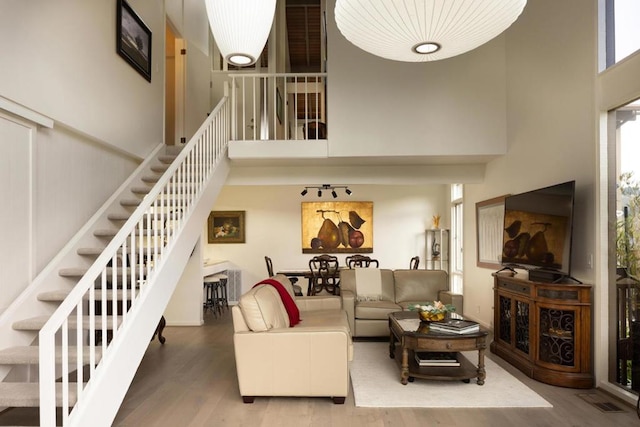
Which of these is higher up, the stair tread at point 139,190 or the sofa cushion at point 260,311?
the stair tread at point 139,190

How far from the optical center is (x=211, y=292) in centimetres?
845

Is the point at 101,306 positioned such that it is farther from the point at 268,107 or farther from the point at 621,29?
the point at 268,107

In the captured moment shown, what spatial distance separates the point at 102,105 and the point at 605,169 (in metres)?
4.97

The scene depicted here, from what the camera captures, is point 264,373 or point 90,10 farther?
point 90,10

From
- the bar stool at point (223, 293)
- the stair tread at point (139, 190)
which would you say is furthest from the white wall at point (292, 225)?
the stair tread at point (139, 190)

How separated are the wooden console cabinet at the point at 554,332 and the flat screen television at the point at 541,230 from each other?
20 cm

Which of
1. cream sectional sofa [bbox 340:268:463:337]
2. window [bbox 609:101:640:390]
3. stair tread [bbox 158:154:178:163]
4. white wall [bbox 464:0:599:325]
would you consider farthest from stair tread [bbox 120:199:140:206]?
window [bbox 609:101:640:390]

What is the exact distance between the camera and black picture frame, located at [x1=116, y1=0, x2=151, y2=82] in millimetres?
5258

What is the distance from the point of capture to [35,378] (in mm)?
3691

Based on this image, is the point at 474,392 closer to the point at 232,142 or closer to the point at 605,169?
the point at 605,169

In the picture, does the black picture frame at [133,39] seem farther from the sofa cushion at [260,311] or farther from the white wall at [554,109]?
the white wall at [554,109]

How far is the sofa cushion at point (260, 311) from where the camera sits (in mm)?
3777

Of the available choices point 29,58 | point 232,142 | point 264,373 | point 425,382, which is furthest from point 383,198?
point 29,58

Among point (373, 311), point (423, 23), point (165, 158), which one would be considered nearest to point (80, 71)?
point (165, 158)
